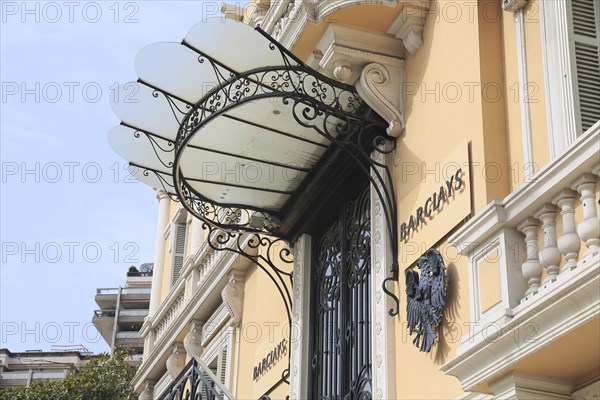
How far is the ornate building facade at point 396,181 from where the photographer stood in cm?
730

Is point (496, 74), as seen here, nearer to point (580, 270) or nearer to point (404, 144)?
point (404, 144)

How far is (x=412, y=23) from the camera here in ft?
36.5

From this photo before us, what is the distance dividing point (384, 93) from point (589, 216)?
14.9ft

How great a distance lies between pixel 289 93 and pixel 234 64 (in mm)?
812

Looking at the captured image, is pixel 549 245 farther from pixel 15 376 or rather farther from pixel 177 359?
pixel 15 376

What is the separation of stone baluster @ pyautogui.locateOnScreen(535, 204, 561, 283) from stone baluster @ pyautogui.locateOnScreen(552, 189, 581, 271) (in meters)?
0.08

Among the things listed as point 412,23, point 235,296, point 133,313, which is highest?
point 133,313

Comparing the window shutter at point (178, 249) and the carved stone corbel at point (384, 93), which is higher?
the window shutter at point (178, 249)

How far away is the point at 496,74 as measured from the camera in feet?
32.4

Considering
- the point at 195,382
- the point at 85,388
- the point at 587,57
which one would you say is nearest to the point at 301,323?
the point at 195,382

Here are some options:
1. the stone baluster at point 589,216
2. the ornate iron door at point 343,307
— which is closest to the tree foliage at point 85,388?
the ornate iron door at point 343,307

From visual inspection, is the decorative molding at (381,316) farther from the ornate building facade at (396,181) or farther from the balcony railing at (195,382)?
the balcony railing at (195,382)

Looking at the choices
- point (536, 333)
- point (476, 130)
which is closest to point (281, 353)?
point (476, 130)

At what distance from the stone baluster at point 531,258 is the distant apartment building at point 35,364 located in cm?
4851
